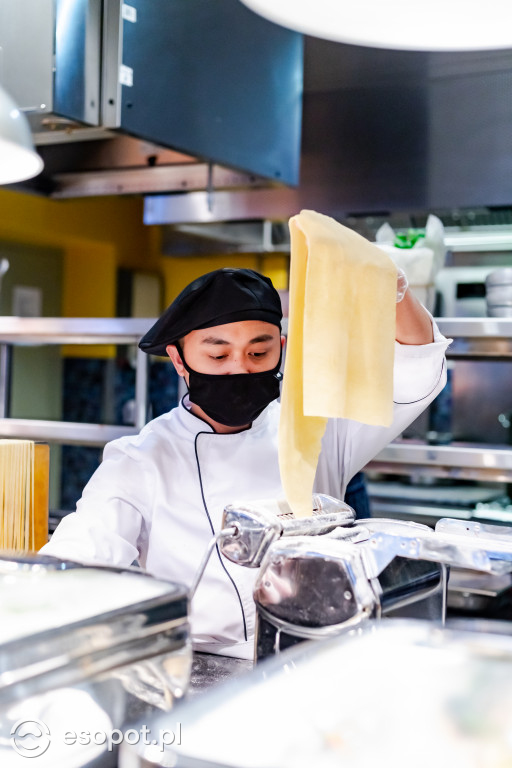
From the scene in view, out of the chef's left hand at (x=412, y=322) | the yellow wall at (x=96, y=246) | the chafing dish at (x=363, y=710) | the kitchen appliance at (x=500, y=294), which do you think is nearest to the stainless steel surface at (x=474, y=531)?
the chafing dish at (x=363, y=710)

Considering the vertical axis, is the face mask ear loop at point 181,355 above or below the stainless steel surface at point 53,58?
below

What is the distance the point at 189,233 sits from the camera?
4605 millimetres

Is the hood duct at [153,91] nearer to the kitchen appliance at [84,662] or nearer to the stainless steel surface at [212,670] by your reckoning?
the stainless steel surface at [212,670]

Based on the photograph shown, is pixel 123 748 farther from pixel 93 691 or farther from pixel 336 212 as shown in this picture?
pixel 336 212

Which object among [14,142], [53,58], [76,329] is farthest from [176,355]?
[76,329]

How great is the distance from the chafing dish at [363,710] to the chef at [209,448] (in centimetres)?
80

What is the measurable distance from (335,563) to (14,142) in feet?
3.76

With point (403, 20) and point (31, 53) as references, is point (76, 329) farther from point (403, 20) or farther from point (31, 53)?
point (403, 20)

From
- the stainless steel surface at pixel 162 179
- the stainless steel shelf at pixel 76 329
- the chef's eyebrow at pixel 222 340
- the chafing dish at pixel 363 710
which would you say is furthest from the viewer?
the stainless steel surface at pixel 162 179


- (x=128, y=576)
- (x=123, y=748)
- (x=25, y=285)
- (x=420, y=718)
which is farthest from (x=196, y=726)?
(x=25, y=285)

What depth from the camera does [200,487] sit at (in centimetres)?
181

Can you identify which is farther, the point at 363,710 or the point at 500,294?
the point at 500,294

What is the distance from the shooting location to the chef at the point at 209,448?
1658 mm

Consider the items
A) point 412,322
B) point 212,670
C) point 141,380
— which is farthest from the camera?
point 141,380
